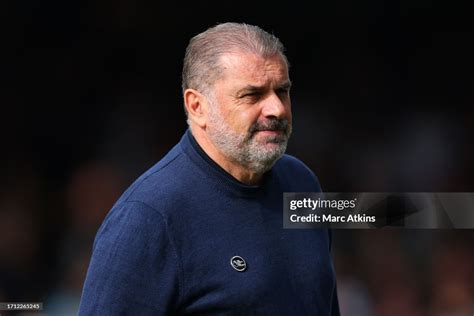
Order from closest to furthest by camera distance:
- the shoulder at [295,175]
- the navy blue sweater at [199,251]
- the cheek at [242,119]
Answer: the navy blue sweater at [199,251] → the cheek at [242,119] → the shoulder at [295,175]

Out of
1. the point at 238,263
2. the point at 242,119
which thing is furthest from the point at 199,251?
the point at 242,119

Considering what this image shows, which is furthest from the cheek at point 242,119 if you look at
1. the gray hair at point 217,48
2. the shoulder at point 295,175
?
the shoulder at point 295,175

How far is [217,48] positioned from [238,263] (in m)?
0.54

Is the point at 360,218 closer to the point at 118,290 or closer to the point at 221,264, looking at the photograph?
the point at 221,264

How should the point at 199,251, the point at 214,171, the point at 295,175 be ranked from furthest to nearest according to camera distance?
the point at 295,175 < the point at 214,171 < the point at 199,251

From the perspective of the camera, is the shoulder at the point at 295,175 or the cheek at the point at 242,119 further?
the shoulder at the point at 295,175

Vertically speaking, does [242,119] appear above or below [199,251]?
above

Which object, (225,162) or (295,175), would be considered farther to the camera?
(295,175)

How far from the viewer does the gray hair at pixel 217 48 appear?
2.15m

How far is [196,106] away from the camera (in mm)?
2215

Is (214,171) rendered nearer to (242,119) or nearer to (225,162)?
(225,162)

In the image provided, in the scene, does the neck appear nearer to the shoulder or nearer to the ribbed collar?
the ribbed collar

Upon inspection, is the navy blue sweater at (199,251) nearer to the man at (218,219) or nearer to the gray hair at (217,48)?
the man at (218,219)

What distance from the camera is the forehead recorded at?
2107mm
